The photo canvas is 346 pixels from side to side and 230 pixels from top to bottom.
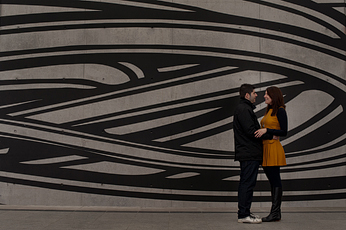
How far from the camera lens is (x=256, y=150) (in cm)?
354

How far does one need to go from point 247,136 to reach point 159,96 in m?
1.45

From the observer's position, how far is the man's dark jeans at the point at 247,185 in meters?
3.46

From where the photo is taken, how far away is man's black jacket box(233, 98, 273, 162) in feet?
11.6

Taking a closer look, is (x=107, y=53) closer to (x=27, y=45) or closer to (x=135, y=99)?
(x=135, y=99)

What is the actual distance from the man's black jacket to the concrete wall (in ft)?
3.12

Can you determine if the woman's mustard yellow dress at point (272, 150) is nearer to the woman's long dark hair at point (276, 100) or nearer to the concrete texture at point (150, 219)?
the woman's long dark hair at point (276, 100)

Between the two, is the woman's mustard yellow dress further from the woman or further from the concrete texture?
the concrete texture

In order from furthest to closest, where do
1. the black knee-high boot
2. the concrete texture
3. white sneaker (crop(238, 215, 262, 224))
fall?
the black knee-high boot < white sneaker (crop(238, 215, 262, 224)) < the concrete texture

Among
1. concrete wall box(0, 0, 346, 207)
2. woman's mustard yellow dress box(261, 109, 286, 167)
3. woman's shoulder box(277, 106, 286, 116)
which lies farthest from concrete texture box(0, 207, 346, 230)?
woman's shoulder box(277, 106, 286, 116)

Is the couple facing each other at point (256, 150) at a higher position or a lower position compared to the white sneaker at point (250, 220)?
higher

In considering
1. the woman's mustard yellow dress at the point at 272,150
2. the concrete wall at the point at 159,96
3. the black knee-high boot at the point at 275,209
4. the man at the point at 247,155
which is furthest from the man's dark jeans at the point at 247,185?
the concrete wall at the point at 159,96

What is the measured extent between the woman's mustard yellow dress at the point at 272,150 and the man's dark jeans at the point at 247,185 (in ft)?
0.38

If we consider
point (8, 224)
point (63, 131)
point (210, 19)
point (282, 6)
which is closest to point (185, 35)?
point (210, 19)

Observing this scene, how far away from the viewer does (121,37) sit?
4.66 m
